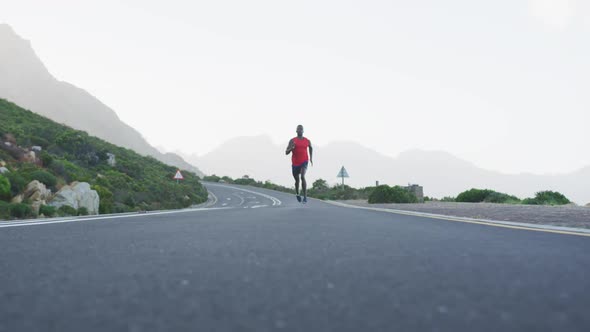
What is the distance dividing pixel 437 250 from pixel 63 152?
35.8 meters

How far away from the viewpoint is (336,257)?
2.83 metres

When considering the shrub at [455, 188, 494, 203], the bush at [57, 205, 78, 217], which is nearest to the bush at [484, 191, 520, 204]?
the shrub at [455, 188, 494, 203]

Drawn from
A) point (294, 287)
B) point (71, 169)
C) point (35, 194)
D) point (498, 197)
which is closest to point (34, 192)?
point (35, 194)

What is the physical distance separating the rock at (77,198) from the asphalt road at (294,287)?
52.1 ft

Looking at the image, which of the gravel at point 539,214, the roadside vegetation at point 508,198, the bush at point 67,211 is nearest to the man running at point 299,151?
the gravel at point 539,214

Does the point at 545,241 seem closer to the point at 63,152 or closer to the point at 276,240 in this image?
the point at 276,240

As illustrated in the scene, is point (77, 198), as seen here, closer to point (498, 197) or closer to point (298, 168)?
point (298, 168)

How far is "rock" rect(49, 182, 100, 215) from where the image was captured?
57.9 feet

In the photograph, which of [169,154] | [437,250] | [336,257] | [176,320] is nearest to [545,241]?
[437,250]

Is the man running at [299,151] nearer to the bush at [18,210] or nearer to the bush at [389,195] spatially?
the bush at [18,210]

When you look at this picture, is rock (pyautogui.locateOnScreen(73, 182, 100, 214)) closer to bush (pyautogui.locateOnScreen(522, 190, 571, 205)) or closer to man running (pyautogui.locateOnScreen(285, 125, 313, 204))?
man running (pyautogui.locateOnScreen(285, 125, 313, 204))

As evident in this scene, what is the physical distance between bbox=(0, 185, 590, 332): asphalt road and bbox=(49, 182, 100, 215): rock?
52.1 feet

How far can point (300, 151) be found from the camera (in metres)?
13.8

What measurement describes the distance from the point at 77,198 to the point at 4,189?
3728 mm
